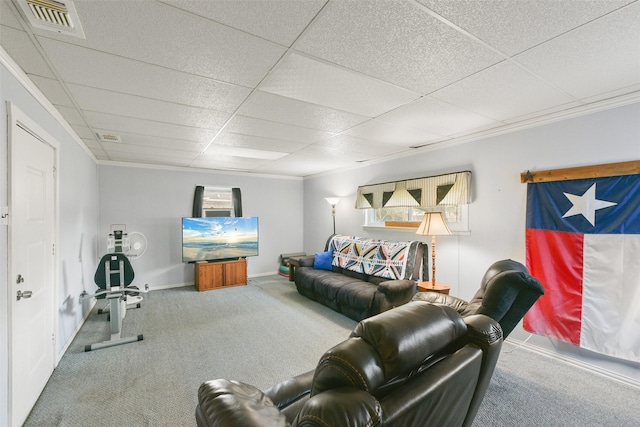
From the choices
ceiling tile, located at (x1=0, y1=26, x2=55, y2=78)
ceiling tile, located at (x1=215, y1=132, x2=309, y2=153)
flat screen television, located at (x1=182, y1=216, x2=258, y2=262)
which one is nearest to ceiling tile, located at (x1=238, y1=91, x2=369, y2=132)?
ceiling tile, located at (x1=215, y1=132, x2=309, y2=153)

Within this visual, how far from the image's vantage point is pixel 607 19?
1.38m

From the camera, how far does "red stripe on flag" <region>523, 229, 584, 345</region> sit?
2533 mm

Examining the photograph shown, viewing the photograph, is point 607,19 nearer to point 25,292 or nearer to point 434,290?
point 434,290

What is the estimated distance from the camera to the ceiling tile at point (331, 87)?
1.82 meters

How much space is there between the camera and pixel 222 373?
2477 mm

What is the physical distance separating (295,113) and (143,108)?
135cm

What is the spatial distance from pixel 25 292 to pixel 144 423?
118cm

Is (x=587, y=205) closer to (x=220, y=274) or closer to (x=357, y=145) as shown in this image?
(x=357, y=145)

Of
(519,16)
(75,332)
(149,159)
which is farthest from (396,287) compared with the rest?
(149,159)

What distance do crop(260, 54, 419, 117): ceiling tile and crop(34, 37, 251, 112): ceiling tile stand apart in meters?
0.35

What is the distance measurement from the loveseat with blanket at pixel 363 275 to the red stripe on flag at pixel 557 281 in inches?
47.9

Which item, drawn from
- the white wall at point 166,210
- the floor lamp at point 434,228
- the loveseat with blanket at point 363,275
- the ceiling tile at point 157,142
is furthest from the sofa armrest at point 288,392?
the white wall at point 166,210

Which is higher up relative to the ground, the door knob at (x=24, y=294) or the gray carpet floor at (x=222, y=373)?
the door knob at (x=24, y=294)

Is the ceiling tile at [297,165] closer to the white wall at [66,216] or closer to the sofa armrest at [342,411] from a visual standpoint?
the white wall at [66,216]
